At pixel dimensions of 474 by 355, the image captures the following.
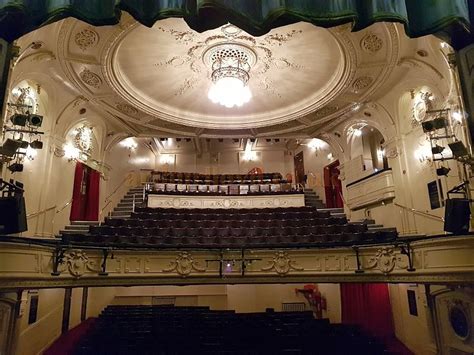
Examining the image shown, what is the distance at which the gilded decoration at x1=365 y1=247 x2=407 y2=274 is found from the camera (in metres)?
4.21

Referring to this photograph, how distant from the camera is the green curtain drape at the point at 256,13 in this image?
0.94m

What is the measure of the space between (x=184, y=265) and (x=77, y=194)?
3313 mm

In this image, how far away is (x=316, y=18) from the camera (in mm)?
973

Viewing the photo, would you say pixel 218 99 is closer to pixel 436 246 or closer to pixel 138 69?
pixel 138 69

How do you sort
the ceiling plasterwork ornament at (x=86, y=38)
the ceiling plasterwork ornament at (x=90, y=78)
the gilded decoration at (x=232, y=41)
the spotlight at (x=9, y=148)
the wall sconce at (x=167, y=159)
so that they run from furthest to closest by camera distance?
the wall sconce at (x=167, y=159) → the ceiling plasterwork ornament at (x=90, y=78) → the gilded decoration at (x=232, y=41) → the ceiling plasterwork ornament at (x=86, y=38) → the spotlight at (x=9, y=148)

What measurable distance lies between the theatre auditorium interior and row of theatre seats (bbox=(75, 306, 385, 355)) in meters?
0.03

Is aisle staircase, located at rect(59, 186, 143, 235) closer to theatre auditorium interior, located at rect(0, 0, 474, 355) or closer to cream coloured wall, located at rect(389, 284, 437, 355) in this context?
theatre auditorium interior, located at rect(0, 0, 474, 355)

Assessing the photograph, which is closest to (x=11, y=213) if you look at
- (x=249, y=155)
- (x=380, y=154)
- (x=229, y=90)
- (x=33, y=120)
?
(x=33, y=120)

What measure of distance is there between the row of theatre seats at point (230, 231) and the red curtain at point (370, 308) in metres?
1.54

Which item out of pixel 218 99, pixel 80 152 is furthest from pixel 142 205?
pixel 218 99

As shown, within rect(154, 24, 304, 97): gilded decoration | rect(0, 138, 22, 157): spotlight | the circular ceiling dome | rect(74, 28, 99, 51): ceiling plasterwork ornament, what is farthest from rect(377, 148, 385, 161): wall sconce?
rect(0, 138, 22, 157): spotlight

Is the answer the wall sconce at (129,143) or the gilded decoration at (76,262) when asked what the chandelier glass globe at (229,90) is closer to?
the gilded decoration at (76,262)

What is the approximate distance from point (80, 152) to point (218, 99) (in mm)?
3406

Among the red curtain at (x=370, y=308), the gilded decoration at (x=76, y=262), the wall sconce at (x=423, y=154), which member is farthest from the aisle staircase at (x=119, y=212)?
the wall sconce at (x=423, y=154)
